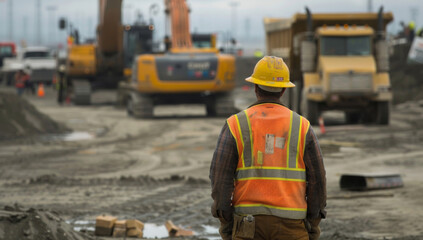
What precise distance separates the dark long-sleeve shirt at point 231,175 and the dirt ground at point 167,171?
4179 millimetres

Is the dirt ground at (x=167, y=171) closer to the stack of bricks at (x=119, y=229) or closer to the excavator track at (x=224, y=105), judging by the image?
the stack of bricks at (x=119, y=229)

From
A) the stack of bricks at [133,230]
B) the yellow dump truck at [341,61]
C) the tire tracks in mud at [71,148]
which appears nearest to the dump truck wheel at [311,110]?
the yellow dump truck at [341,61]

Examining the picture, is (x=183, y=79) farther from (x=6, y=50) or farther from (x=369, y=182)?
(x=6, y=50)

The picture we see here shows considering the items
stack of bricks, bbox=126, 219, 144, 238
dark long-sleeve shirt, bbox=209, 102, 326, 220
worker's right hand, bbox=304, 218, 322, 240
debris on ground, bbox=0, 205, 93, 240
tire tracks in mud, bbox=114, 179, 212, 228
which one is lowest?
tire tracks in mud, bbox=114, 179, 212, 228

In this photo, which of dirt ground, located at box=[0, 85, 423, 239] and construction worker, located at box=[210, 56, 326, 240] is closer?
construction worker, located at box=[210, 56, 326, 240]

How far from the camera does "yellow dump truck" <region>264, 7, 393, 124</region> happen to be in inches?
813

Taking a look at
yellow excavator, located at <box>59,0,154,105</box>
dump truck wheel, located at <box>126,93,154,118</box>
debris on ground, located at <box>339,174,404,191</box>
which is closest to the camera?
debris on ground, located at <box>339,174,404,191</box>

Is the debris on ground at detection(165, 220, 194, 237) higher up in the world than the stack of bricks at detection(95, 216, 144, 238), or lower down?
lower down

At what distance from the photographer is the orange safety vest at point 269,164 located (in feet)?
14.7

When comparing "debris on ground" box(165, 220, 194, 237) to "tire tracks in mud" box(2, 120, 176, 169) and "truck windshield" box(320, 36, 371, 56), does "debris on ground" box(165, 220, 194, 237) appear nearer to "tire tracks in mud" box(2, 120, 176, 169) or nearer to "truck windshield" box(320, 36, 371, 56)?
"tire tracks in mud" box(2, 120, 176, 169)

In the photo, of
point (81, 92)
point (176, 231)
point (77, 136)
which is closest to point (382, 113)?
point (77, 136)

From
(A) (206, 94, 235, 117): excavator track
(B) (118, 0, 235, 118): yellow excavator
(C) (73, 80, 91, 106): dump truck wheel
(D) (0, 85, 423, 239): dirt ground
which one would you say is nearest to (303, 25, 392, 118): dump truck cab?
(D) (0, 85, 423, 239): dirt ground

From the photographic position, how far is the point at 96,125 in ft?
78.0

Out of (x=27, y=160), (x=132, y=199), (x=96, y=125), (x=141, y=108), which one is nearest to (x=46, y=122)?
(x=96, y=125)
